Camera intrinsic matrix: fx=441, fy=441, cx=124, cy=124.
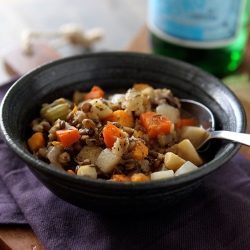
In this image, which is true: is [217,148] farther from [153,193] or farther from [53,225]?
[53,225]

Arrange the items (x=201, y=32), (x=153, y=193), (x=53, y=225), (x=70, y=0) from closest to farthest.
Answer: (x=153, y=193) → (x=53, y=225) → (x=201, y=32) → (x=70, y=0)

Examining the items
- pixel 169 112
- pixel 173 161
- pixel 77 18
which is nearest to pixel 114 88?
pixel 169 112

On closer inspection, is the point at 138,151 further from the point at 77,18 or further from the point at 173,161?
the point at 77,18

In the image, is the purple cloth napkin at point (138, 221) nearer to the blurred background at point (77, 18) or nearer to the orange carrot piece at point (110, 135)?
the orange carrot piece at point (110, 135)

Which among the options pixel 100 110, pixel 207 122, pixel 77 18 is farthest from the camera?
pixel 77 18

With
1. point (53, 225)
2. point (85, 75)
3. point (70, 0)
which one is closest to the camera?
point (53, 225)

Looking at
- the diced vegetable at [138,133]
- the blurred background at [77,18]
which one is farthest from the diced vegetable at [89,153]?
the blurred background at [77,18]

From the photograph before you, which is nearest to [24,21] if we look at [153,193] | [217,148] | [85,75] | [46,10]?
[46,10]
